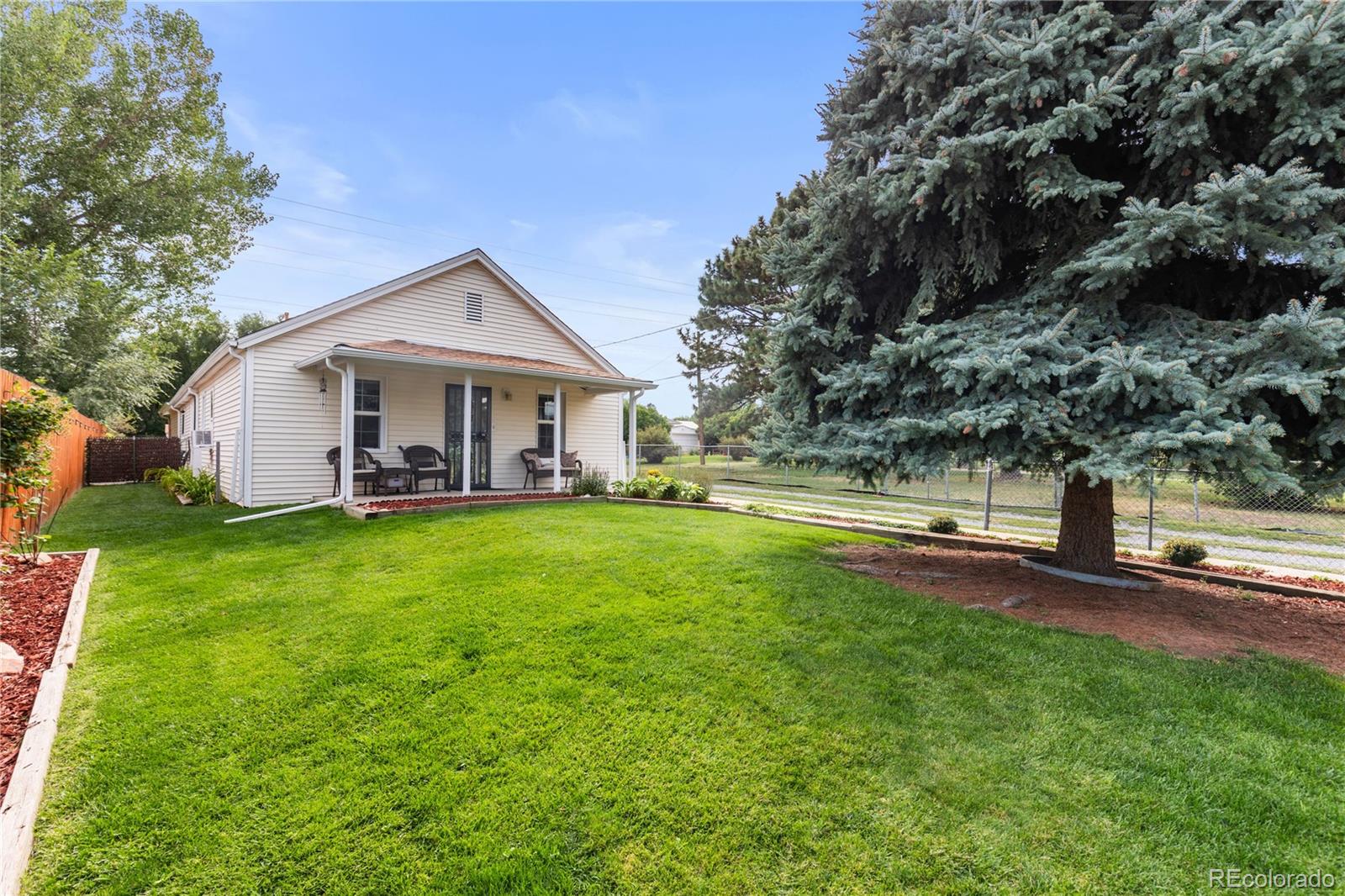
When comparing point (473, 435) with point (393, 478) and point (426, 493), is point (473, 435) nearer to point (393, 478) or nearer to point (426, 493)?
point (426, 493)

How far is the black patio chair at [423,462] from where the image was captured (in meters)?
10.1

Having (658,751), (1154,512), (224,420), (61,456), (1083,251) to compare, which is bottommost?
(658,751)

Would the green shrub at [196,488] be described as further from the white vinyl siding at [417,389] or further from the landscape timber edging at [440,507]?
the landscape timber edging at [440,507]

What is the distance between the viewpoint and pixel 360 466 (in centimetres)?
1012

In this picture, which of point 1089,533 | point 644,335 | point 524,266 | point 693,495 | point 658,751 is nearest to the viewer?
point 658,751

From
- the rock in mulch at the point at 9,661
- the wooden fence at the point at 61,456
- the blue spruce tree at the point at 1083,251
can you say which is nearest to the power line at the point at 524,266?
the wooden fence at the point at 61,456

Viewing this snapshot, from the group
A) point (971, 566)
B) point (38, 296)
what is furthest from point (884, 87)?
point (38, 296)

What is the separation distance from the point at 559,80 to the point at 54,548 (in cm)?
1188

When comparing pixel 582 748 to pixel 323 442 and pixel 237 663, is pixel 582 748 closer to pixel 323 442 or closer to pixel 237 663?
pixel 237 663

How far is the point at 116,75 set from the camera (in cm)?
1505

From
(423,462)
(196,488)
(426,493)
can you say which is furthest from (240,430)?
(426,493)

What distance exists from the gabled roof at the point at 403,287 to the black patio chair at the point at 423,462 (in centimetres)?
279

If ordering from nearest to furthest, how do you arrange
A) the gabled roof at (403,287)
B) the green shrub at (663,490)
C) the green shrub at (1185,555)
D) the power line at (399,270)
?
the green shrub at (1185,555)
the gabled roof at (403,287)
the green shrub at (663,490)
the power line at (399,270)

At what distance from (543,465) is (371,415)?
344 centimetres
